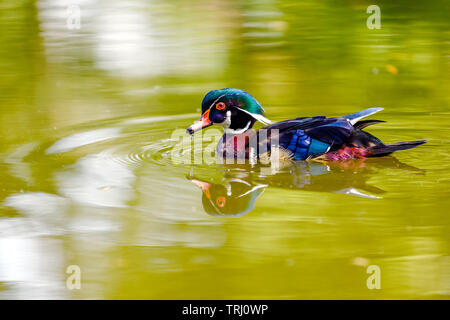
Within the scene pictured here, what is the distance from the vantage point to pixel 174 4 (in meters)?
19.0

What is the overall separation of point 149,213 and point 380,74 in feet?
21.3

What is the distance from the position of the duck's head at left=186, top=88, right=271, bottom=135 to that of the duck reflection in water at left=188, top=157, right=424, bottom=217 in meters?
0.64

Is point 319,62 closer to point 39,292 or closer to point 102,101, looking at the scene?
point 102,101

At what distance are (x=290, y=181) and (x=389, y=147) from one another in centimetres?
112

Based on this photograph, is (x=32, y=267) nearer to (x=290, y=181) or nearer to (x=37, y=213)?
(x=37, y=213)

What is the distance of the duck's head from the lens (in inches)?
327

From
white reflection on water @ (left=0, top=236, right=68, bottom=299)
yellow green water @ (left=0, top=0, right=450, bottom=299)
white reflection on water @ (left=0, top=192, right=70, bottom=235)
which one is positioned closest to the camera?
white reflection on water @ (left=0, top=236, right=68, bottom=299)

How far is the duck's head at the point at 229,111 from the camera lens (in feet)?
27.3

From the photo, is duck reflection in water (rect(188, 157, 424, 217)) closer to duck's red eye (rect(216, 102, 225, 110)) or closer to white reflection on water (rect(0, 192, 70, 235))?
duck's red eye (rect(216, 102, 225, 110))

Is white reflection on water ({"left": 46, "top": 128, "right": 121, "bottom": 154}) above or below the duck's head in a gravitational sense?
below

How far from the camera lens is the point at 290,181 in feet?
24.2

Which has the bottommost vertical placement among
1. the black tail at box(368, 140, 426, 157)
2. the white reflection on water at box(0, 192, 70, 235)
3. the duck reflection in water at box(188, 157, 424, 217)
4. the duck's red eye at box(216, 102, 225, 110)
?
the duck reflection in water at box(188, 157, 424, 217)

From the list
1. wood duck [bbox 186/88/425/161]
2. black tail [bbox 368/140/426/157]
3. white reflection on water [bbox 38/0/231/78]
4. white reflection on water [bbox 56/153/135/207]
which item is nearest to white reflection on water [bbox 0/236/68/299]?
white reflection on water [bbox 56/153/135/207]

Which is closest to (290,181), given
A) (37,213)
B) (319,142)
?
(319,142)
